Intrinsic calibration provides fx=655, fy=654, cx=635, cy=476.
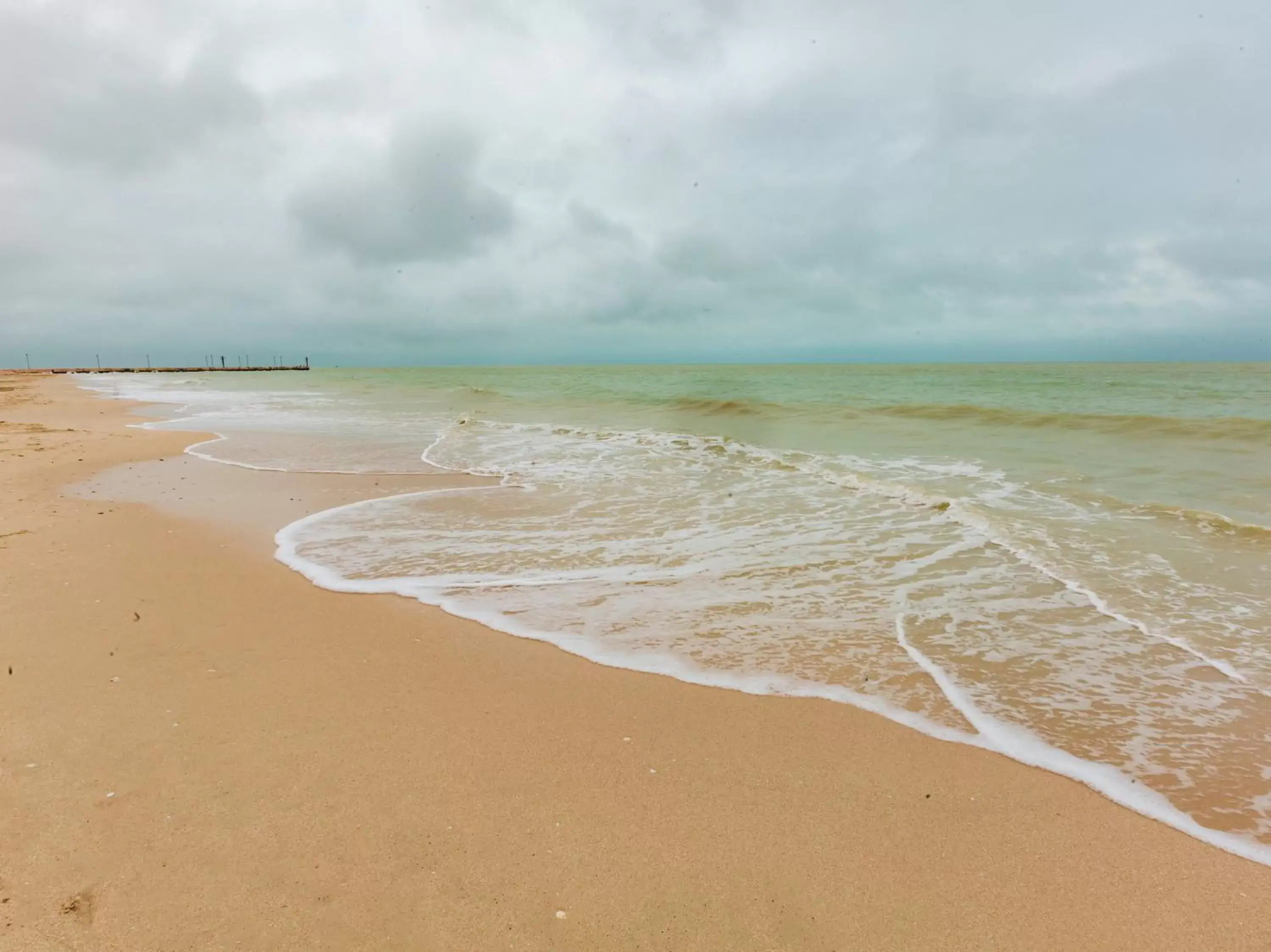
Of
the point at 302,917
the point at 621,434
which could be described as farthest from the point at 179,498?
the point at 621,434

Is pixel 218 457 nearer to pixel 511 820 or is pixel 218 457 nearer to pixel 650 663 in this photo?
pixel 650 663

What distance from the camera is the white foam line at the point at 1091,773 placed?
2611mm

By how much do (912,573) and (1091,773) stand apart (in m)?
2.98

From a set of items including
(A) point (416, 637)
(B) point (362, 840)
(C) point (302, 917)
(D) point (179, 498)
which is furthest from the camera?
(D) point (179, 498)

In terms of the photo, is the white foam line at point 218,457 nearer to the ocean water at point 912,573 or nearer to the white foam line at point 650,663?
the ocean water at point 912,573

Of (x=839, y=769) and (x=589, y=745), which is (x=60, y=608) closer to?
(x=589, y=745)

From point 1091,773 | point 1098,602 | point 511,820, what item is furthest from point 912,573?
point 511,820

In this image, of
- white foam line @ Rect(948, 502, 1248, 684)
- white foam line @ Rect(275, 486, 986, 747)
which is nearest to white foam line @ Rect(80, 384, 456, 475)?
white foam line @ Rect(275, 486, 986, 747)

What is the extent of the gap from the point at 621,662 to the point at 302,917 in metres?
2.24

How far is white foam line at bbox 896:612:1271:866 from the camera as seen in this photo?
8.57 ft

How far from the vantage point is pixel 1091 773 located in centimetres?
305

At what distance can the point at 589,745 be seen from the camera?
3211 millimetres

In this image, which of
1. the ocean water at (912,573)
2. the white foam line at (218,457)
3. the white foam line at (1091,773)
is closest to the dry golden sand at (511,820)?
the white foam line at (1091,773)

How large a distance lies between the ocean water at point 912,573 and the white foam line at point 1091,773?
0.01 m
